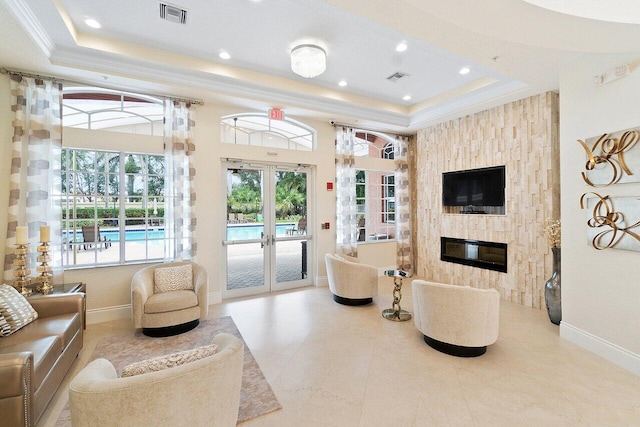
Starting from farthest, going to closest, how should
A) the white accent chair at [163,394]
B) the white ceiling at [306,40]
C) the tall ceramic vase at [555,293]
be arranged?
the tall ceramic vase at [555,293] → the white ceiling at [306,40] → the white accent chair at [163,394]

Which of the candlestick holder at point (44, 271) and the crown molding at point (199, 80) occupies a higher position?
the crown molding at point (199, 80)

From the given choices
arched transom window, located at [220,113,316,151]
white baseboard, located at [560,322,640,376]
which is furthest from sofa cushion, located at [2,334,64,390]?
white baseboard, located at [560,322,640,376]

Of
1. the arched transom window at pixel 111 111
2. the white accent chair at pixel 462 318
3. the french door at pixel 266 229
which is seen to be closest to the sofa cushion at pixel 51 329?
the french door at pixel 266 229

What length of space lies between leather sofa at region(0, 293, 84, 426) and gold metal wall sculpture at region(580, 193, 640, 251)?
4.89 m

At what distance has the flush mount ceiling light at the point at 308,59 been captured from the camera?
342 cm

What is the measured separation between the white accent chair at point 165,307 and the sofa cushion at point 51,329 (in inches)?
23.3

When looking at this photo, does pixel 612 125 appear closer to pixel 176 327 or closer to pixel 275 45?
pixel 275 45

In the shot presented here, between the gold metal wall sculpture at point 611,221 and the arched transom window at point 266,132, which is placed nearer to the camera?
the gold metal wall sculpture at point 611,221

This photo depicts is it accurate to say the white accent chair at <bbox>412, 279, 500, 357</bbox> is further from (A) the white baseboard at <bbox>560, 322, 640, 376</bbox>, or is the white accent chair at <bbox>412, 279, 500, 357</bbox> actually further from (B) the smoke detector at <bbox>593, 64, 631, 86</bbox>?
(B) the smoke detector at <bbox>593, 64, 631, 86</bbox>

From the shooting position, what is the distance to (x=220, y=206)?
4906 mm

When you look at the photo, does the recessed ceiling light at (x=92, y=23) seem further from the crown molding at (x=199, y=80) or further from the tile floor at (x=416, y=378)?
the tile floor at (x=416, y=378)

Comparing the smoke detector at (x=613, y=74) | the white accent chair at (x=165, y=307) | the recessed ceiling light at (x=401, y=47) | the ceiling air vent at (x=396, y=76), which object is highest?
the ceiling air vent at (x=396, y=76)

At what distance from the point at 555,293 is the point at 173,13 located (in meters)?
5.56

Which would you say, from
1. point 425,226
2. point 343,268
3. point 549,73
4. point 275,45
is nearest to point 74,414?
point 343,268
